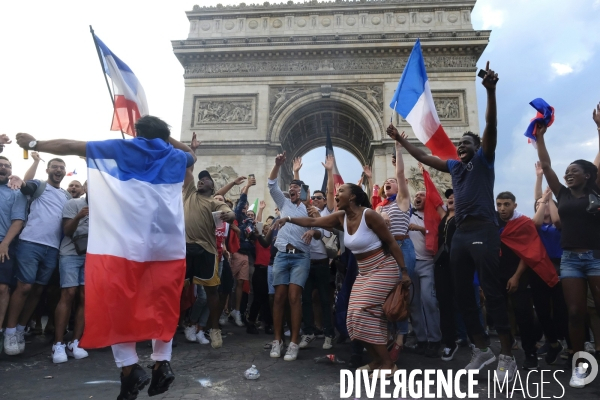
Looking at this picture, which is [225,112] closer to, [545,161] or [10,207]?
[10,207]

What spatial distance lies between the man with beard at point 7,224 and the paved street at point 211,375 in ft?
2.33

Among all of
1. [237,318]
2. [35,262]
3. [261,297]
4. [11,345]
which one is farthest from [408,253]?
[11,345]

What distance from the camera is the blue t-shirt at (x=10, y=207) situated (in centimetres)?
448

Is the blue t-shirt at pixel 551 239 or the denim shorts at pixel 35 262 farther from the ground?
the blue t-shirt at pixel 551 239

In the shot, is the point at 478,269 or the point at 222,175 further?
the point at 222,175

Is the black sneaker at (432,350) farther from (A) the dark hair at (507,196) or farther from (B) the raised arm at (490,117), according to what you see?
(B) the raised arm at (490,117)

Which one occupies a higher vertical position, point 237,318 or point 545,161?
point 545,161

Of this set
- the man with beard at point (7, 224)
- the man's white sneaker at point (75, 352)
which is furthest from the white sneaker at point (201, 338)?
→ the man with beard at point (7, 224)

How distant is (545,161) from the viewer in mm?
3842

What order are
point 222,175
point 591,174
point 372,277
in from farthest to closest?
point 222,175
point 591,174
point 372,277

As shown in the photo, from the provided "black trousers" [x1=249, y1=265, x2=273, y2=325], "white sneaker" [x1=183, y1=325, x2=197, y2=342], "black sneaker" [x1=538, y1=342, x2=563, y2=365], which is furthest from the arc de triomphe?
"black sneaker" [x1=538, y1=342, x2=563, y2=365]

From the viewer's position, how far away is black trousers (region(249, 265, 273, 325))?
247 inches

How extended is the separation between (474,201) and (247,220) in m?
4.06

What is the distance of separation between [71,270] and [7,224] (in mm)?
846
